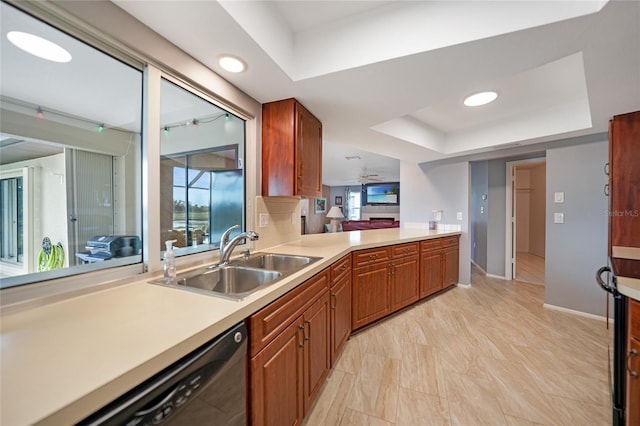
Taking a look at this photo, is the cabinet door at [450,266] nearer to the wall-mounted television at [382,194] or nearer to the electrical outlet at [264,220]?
the electrical outlet at [264,220]

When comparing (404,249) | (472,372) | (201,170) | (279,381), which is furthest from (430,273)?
(201,170)

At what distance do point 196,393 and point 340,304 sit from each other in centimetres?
135

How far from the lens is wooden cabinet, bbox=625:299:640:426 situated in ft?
3.22

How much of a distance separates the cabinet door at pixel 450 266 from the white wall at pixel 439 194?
167 mm

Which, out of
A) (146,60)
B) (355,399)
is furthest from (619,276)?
(146,60)

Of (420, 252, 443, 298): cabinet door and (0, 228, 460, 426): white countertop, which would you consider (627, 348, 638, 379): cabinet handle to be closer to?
(0, 228, 460, 426): white countertop

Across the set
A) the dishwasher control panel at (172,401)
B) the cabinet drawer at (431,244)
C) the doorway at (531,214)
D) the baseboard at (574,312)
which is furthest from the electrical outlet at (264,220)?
the doorway at (531,214)

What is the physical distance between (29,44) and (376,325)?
306 cm

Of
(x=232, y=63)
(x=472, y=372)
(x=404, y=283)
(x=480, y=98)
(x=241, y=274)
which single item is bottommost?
(x=472, y=372)

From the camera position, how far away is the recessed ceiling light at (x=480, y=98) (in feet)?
7.34

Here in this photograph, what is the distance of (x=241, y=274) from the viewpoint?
1516mm

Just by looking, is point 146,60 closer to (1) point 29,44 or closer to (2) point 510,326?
(1) point 29,44

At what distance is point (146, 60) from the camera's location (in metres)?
1.22

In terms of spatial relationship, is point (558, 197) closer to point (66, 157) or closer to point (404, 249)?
point (404, 249)
